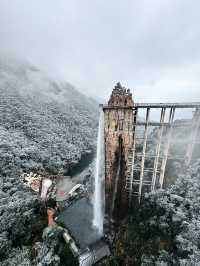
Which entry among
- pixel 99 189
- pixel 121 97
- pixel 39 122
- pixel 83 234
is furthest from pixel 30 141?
pixel 121 97

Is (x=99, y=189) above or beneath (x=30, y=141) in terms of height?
beneath

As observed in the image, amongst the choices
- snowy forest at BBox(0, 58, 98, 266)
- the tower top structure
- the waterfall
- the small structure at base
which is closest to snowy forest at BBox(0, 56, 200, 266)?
snowy forest at BBox(0, 58, 98, 266)

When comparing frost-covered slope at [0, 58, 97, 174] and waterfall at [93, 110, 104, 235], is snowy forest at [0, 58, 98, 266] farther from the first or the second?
waterfall at [93, 110, 104, 235]

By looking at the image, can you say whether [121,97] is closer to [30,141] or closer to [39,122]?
[30,141]

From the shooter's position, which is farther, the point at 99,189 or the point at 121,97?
the point at 99,189

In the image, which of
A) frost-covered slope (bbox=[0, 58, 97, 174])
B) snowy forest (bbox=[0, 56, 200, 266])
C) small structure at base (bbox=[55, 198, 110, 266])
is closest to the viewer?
snowy forest (bbox=[0, 56, 200, 266])

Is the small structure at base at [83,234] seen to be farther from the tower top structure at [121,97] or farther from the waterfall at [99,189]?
the tower top structure at [121,97]

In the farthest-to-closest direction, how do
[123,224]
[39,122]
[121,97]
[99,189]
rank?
[39,122], [99,189], [123,224], [121,97]

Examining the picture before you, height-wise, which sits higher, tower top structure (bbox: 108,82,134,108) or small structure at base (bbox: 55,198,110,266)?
tower top structure (bbox: 108,82,134,108)

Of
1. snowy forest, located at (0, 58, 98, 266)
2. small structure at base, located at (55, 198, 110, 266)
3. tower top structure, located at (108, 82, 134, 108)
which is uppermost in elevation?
tower top structure, located at (108, 82, 134, 108)
